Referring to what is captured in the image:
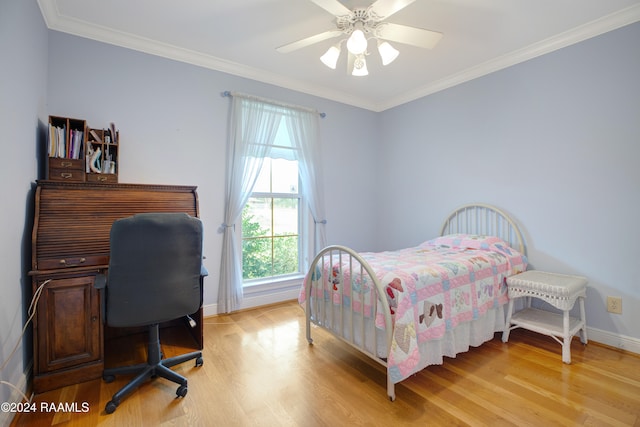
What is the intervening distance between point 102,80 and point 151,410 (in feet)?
8.17

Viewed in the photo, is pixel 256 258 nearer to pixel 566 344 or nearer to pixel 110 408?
pixel 110 408

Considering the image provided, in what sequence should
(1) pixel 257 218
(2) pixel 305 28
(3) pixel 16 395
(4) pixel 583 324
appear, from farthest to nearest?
1. (1) pixel 257 218
2. (2) pixel 305 28
3. (4) pixel 583 324
4. (3) pixel 16 395

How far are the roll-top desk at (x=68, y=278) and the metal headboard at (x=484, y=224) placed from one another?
3.24 metres

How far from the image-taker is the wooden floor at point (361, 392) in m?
1.56

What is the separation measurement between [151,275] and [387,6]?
1.99 m

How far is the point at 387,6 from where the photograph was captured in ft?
5.50


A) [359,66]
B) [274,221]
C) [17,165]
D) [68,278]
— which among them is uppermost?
[359,66]

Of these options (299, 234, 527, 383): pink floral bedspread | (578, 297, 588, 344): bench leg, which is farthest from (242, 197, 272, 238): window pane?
(578, 297, 588, 344): bench leg

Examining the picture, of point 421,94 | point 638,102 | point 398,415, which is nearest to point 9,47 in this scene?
point 398,415

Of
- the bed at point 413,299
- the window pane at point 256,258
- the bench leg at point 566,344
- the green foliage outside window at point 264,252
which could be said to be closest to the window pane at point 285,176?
the green foliage outside window at point 264,252

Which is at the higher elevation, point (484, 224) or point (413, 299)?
point (484, 224)

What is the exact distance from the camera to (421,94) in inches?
145

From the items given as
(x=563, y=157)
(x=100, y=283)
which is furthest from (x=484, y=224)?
(x=100, y=283)

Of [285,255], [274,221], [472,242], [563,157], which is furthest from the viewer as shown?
[285,255]
